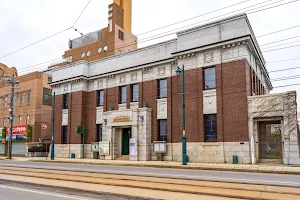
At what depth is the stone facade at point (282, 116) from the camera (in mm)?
19250

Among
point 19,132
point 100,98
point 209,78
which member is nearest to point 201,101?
point 209,78

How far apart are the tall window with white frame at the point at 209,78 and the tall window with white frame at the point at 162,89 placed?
4168mm

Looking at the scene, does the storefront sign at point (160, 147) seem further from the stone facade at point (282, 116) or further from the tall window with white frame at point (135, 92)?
the stone facade at point (282, 116)

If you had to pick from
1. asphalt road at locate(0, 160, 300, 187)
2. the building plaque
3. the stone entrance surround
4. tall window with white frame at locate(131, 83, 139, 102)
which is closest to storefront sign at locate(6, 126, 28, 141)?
the building plaque

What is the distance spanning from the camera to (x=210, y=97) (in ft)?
76.3

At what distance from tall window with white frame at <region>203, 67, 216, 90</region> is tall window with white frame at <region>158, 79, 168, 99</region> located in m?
4.17

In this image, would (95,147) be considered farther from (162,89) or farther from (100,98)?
(162,89)

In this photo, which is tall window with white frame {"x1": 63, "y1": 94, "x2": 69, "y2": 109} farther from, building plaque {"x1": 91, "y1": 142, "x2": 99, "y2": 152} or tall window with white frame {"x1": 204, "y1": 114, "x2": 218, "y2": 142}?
tall window with white frame {"x1": 204, "y1": 114, "x2": 218, "y2": 142}

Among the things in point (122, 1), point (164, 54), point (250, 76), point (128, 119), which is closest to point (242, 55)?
point (250, 76)

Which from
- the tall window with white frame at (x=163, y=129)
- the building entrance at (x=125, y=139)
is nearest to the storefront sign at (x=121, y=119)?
the building entrance at (x=125, y=139)

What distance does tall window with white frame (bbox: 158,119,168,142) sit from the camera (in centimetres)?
2615

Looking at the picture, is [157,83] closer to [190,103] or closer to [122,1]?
[190,103]

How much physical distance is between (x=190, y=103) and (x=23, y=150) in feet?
88.5

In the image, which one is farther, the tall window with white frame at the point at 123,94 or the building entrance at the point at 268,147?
the tall window with white frame at the point at 123,94
